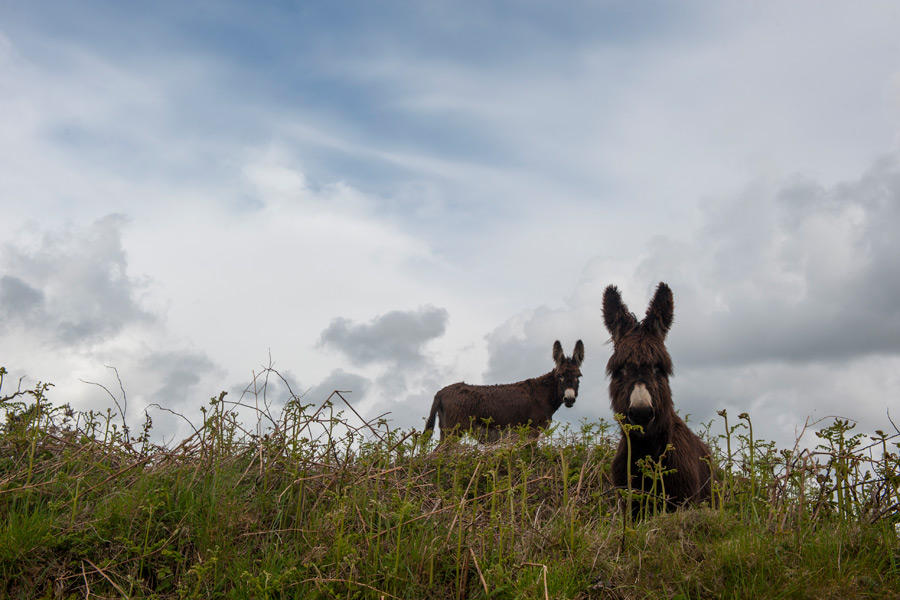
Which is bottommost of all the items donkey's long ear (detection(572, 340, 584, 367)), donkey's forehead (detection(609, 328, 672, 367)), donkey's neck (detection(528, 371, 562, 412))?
donkey's forehead (detection(609, 328, 672, 367))

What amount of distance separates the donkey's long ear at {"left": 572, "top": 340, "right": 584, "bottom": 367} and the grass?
1225cm

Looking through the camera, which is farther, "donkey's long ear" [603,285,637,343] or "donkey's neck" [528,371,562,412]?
"donkey's neck" [528,371,562,412]

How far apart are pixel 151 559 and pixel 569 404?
13.5m

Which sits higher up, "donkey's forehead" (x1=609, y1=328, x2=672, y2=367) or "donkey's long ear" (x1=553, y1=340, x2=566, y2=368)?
"donkey's long ear" (x1=553, y1=340, x2=566, y2=368)

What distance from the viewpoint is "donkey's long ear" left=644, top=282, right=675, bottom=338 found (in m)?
7.22

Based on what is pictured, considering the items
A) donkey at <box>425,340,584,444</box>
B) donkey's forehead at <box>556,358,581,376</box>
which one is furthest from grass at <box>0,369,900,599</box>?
donkey's forehead at <box>556,358,581,376</box>

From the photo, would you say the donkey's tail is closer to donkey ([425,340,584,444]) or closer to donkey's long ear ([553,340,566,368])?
donkey ([425,340,584,444])

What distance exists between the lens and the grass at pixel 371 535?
12.8 feet

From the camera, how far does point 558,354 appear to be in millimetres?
17344

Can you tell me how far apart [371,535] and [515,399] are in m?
12.7


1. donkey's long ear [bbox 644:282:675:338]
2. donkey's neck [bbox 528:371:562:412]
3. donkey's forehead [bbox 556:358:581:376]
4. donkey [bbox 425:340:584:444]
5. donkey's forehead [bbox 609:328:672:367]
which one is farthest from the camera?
donkey's neck [bbox 528:371:562:412]

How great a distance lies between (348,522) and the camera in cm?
453

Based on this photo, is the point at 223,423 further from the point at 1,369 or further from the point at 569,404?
the point at 569,404

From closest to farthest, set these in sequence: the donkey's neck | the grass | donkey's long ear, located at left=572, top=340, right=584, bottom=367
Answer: the grass → the donkey's neck → donkey's long ear, located at left=572, top=340, right=584, bottom=367
